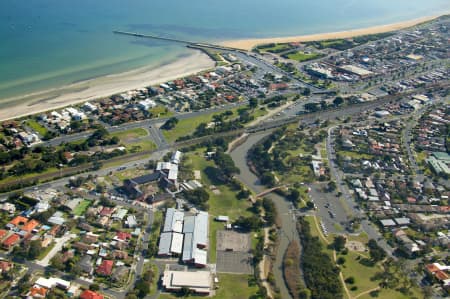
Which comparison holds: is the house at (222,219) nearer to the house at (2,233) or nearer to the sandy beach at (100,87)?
the house at (2,233)

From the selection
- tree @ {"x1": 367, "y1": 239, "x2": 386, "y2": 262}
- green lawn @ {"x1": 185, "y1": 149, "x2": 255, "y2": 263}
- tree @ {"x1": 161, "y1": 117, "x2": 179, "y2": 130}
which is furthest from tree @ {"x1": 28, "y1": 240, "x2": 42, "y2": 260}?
tree @ {"x1": 367, "y1": 239, "x2": 386, "y2": 262}

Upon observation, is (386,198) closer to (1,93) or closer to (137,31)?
(1,93)

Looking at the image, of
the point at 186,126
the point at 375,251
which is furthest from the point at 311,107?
the point at 375,251

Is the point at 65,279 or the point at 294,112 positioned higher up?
the point at 294,112

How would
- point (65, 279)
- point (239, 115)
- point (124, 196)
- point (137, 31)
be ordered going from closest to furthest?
point (65, 279)
point (124, 196)
point (239, 115)
point (137, 31)

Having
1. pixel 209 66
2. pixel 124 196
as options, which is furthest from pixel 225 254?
pixel 209 66

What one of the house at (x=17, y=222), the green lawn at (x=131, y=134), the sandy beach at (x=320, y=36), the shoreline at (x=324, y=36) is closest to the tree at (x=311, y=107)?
the green lawn at (x=131, y=134)

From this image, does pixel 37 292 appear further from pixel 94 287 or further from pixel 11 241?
pixel 11 241
